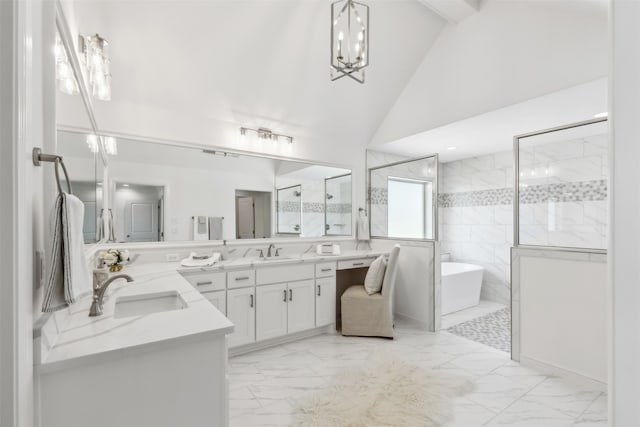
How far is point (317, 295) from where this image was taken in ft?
11.2

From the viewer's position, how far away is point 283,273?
318 cm

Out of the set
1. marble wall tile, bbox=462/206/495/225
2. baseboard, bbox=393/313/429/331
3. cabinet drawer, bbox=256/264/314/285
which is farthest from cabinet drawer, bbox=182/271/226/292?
marble wall tile, bbox=462/206/495/225

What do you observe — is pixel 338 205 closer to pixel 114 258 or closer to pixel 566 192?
pixel 566 192

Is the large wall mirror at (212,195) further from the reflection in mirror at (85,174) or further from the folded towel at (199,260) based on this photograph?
the reflection in mirror at (85,174)

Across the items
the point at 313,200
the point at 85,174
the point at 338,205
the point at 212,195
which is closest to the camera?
the point at 85,174

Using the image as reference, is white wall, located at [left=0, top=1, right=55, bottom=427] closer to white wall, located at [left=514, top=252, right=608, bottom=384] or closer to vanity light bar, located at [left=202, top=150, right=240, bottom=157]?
vanity light bar, located at [left=202, top=150, right=240, bottom=157]

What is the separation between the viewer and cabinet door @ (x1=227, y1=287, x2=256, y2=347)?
9.35 ft

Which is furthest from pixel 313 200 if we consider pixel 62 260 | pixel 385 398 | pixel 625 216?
pixel 625 216

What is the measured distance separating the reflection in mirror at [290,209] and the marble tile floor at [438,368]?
1.29m

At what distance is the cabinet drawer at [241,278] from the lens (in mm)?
2865

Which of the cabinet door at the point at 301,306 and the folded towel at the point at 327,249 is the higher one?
the folded towel at the point at 327,249

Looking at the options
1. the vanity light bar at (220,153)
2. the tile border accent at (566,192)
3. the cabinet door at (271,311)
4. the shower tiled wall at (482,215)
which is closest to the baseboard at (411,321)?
the cabinet door at (271,311)

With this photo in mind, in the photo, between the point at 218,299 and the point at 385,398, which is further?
the point at 218,299

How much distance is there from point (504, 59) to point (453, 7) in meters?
0.71
